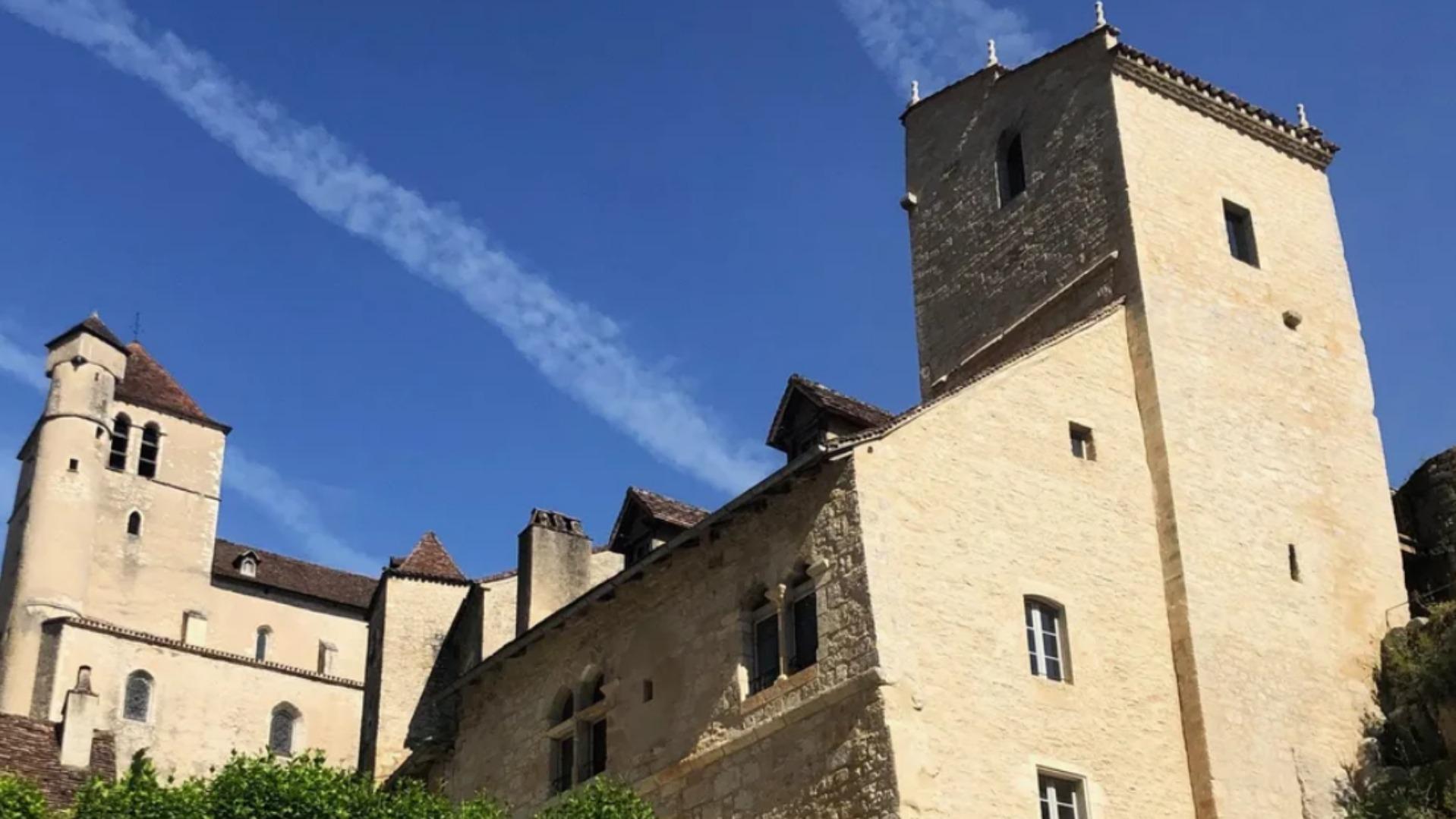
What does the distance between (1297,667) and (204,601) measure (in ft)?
127

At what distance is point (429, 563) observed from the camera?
117 feet

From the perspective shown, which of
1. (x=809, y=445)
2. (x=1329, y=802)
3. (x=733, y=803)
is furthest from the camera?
(x=809, y=445)

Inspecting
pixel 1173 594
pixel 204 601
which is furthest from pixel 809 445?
pixel 204 601

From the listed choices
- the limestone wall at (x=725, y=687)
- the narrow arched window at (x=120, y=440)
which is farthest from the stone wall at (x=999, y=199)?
the narrow arched window at (x=120, y=440)

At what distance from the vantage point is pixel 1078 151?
25.0 meters

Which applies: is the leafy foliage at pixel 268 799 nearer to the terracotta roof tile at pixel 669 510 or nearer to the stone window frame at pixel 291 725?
the terracotta roof tile at pixel 669 510

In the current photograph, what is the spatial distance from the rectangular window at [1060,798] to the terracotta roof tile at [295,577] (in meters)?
38.8

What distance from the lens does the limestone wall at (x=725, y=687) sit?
18344 mm

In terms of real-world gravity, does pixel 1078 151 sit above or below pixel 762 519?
above

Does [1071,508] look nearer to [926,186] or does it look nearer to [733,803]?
[733,803]

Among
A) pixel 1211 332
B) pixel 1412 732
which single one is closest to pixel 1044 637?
pixel 1412 732

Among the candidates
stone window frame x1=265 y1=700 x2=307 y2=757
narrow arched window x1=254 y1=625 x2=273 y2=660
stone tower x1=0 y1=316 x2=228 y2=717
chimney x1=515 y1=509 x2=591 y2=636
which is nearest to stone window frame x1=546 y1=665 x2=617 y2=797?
chimney x1=515 y1=509 x2=591 y2=636

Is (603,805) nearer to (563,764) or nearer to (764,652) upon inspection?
(764,652)

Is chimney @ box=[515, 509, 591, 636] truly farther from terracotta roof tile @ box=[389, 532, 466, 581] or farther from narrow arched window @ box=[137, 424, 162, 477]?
narrow arched window @ box=[137, 424, 162, 477]
